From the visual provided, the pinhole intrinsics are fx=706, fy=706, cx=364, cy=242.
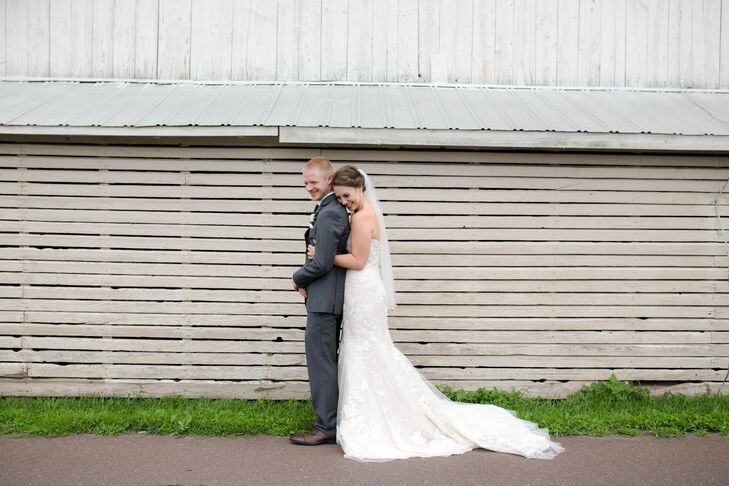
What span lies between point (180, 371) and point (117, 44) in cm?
319

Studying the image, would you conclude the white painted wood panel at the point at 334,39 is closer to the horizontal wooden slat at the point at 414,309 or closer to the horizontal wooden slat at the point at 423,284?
the horizontal wooden slat at the point at 423,284

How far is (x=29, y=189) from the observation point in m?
6.24

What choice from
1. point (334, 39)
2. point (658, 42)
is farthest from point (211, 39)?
point (658, 42)

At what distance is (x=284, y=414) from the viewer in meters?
5.84

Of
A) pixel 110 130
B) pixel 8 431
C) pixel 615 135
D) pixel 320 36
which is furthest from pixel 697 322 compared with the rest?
pixel 8 431

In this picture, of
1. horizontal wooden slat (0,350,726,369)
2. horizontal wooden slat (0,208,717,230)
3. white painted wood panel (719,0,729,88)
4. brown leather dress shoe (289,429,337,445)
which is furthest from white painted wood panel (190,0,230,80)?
white painted wood panel (719,0,729,88)

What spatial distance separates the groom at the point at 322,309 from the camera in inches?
201

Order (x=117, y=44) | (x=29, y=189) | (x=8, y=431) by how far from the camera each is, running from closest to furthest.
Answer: (x=8, y=431)
(x=29, y=189)
(x=117, y=44)

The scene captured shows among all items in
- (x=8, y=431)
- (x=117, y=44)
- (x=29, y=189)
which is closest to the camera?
(x=8, y=431)

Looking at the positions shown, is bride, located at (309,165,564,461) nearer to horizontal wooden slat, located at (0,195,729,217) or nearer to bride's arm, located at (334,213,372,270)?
bride's arm, located at (334,213,372,270)

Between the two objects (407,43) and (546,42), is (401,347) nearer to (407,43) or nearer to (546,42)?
(407,43)

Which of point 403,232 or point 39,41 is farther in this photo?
point 39,41

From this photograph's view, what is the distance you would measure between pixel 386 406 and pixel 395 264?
154cm

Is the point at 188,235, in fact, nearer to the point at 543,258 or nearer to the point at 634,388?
the point at 543,258
